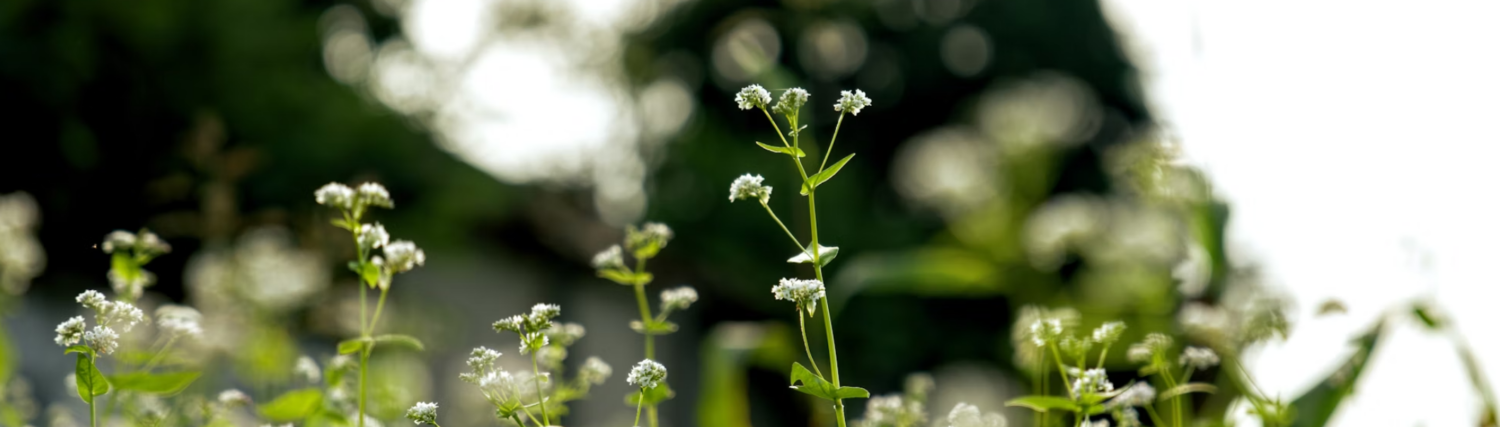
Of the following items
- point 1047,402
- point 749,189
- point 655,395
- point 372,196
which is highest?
point 372,196

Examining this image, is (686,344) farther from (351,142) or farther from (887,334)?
(351,142)

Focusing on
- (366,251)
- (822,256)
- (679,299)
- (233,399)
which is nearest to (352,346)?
(366,251)

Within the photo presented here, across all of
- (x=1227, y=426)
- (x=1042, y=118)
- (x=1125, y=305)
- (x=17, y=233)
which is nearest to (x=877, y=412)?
(x=1227, y=426)

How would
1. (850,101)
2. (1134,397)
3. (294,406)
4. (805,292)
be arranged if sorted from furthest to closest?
(294,406), (1134,397), (850,101), (805,292)

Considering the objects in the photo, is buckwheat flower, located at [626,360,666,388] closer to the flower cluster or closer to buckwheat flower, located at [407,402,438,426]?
buckwheat flower, located at [407,402,438,426]

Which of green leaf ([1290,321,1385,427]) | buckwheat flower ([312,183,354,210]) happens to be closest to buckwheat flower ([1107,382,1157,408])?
green leaf ([1290,321,1385,427])

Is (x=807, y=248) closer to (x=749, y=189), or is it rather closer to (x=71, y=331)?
(x=749, y=189)

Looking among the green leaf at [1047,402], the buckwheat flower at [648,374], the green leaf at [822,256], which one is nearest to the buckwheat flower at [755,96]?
the green leaf at [822,256]
